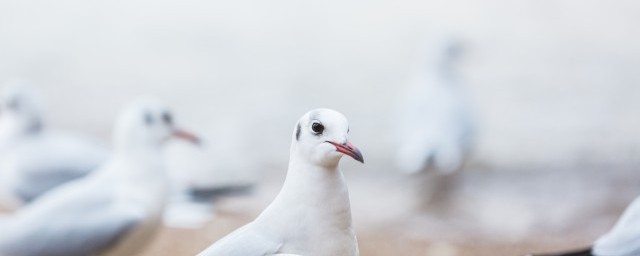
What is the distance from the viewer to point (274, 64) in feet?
14.8

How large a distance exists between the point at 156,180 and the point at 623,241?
0.96 metres

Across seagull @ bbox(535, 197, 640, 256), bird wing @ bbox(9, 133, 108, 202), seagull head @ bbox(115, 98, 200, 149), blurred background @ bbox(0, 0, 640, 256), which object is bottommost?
seagull @ bbox(535, 197, 640, 256)

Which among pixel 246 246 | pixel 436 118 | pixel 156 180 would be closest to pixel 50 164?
pixel 156 180

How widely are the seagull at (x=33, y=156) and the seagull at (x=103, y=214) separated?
0.45m

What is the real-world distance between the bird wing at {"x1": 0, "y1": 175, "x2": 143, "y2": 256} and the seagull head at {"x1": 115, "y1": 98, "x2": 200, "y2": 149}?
0.62 feet

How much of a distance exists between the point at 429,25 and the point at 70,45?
5.07 feet

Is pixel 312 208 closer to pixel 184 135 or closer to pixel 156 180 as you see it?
pixel 156 180

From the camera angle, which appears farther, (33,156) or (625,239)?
(33,156)

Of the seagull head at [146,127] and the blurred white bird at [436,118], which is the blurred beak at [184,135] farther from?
the blurred white bird at [436,118]

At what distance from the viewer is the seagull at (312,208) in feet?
5.13

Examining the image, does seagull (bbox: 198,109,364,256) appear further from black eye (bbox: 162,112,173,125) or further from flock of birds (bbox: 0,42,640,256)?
black eye (bbox: 162,112,173,125)

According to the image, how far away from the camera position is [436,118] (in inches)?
132

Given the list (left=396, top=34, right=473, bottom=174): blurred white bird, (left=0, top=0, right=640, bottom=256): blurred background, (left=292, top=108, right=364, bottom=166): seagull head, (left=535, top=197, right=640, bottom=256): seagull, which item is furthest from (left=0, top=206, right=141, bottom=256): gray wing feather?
(left=396, top=34, right=473, bottom=174): blurred white bird

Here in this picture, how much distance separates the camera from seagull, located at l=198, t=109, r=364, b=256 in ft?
5.13
